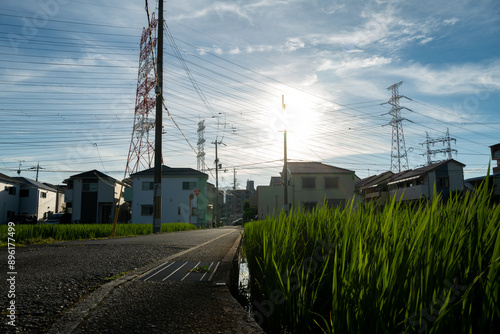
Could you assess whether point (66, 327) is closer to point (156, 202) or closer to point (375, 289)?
point (375, 289)

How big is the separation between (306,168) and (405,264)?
32162mm

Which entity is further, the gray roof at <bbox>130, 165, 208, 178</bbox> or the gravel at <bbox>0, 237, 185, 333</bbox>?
the gray roof at <bbox>130, 165, 208, 178</bbox>

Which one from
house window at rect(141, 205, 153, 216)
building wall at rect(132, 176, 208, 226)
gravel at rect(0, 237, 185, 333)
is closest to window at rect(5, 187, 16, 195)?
building wall at rect(132, 176, 208, 226)

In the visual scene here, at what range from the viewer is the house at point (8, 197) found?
111ft

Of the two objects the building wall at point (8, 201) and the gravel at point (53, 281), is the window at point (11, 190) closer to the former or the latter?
the building wall at point (8, 201)

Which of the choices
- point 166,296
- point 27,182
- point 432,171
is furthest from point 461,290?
point 27,182

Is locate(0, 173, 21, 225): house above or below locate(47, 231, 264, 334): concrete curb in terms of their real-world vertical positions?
above

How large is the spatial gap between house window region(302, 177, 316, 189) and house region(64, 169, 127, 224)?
20.6 metres

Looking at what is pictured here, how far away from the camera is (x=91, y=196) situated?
35438 mm

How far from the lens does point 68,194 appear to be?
3597 cm

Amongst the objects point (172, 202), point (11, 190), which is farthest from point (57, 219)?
point (172, 202)

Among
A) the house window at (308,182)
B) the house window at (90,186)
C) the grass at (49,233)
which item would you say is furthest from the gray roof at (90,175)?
the grass at (49,233)

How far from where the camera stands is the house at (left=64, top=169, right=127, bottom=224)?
115ft

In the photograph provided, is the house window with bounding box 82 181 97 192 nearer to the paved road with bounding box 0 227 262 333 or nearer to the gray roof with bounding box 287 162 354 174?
the gray roof with bounding box 287 162 354 174
